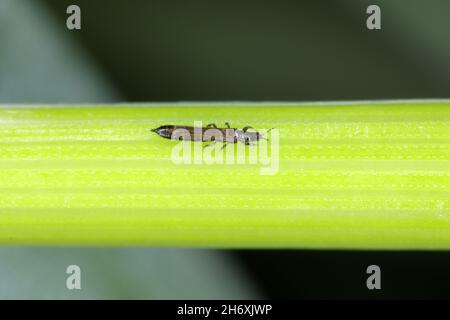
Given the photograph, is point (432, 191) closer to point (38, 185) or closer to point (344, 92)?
point (344, 92)

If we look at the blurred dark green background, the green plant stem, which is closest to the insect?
the green plant stem

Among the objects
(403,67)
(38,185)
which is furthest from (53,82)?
(403,67)

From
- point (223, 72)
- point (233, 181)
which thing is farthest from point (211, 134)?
point (223, 72)

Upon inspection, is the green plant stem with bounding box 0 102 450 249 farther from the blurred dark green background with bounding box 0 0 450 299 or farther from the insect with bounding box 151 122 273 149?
the blurred dark green background with bounding box 0 0 450 299

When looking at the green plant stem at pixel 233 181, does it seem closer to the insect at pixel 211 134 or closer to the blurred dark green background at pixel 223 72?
the insect at pixel 211 134

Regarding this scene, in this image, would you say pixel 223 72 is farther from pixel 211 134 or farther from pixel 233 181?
pixel 233 181

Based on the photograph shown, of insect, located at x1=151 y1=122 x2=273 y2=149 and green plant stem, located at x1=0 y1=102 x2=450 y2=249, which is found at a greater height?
insect, located at x1=151 y1=122 x2=273 y2=149
